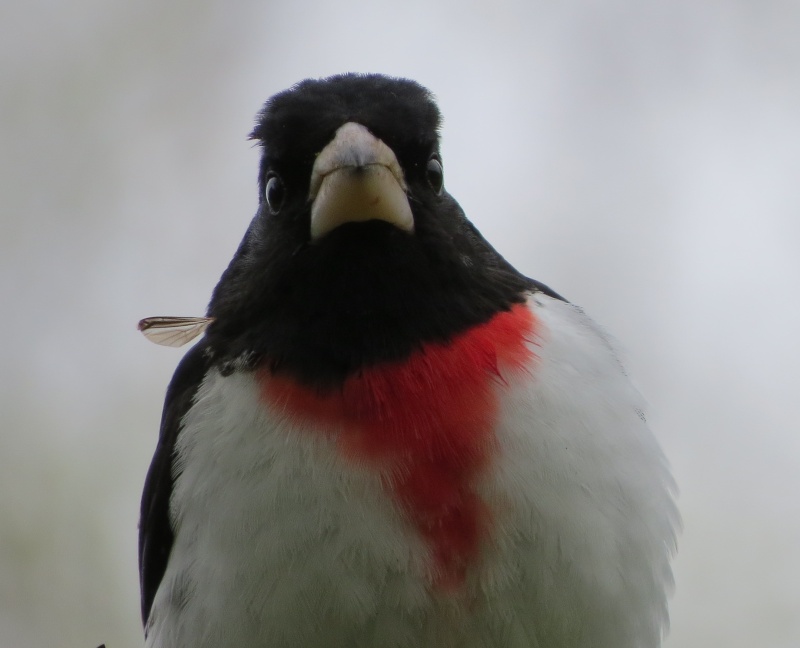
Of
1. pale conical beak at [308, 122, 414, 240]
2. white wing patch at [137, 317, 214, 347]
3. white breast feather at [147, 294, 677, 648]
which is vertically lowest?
white breast feather at [147, 294, 677, 648]

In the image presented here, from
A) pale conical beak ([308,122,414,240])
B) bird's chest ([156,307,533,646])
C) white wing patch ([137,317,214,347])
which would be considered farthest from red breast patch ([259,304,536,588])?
white wing patch ([137,317,214,347])

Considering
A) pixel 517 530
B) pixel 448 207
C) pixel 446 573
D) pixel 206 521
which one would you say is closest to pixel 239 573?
pixel 206 521

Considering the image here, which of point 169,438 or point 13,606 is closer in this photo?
point 169,438

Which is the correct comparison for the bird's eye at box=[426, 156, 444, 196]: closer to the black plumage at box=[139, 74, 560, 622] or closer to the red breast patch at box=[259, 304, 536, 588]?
the black plumage at box=[139, 74, 560, 622]

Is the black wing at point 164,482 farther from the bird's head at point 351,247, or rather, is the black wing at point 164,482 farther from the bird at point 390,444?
the bird's head at point 351,247

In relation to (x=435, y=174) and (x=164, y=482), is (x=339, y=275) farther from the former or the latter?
(x=164, y=482)

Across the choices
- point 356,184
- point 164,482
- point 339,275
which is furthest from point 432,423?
point 164,482

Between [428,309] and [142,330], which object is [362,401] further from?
[142,330]
